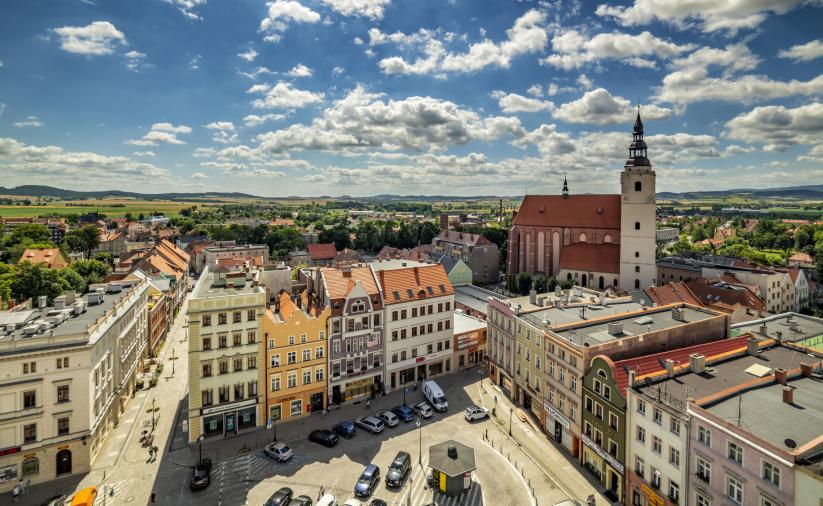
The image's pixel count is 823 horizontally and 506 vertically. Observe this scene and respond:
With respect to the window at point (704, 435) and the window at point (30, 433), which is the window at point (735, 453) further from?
the window at point (30, 433)

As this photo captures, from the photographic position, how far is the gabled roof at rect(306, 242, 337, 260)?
14275 centimetres

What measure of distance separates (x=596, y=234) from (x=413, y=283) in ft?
205

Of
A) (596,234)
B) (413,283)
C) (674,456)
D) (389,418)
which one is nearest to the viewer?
(674,456)

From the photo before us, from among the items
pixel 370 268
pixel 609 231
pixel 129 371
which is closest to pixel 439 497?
pixel 370 268

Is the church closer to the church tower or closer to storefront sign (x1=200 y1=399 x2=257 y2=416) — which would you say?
the church tower

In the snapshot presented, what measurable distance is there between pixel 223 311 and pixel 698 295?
235ft

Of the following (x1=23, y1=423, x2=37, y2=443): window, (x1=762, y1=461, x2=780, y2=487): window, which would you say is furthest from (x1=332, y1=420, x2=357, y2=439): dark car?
(x1=762, y1=461, x2=780, y2=487): window

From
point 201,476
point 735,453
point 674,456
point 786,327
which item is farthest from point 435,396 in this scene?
point 786,327

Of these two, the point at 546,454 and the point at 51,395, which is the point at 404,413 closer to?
the point at 546,454

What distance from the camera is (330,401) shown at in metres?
46.8

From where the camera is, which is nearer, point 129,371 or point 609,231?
point 129,371

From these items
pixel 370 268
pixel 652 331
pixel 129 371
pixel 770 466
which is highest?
pixel 370 268

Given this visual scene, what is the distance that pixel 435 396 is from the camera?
46594 mm

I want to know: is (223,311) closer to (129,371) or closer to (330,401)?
(330,401)
